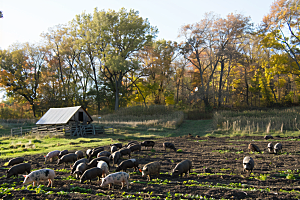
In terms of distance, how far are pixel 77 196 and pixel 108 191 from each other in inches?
45.1

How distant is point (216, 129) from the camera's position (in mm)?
29375

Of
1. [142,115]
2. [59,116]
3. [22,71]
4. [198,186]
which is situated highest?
[22,71]

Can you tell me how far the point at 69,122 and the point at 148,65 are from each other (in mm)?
25183

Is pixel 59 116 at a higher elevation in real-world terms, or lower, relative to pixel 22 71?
lower

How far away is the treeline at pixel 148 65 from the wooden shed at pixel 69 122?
16.0m

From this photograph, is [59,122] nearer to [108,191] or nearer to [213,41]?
[108,191]

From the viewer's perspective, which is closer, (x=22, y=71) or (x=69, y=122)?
(x=69, y=122)

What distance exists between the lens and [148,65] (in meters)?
50.1

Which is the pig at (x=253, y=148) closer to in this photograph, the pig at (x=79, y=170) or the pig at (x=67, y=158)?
the pig at (x=79, y=170)

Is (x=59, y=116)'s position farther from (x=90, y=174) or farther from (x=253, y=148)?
(x=253, y=148)

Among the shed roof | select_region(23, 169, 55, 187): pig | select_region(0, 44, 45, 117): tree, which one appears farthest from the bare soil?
select_region(0, 44, 45, 117): tree

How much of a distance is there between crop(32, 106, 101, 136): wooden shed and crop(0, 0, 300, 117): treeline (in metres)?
16.0

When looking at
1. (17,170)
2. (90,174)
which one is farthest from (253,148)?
(17,170)

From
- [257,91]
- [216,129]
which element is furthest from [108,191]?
[257,91]
